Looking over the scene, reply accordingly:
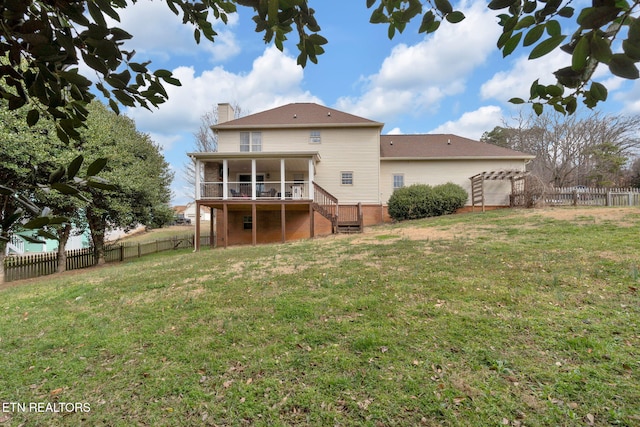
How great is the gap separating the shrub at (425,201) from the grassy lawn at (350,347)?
10017 millimetres

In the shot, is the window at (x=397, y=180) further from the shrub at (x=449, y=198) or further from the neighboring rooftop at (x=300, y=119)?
the neighboring rooftop at (x=300, y=119)

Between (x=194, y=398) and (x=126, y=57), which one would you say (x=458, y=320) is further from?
(x=126, y=57)

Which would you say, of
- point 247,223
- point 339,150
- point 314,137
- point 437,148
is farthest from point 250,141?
point 437,148

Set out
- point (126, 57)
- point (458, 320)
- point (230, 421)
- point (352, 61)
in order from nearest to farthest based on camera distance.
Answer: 1. point (126, 57)
2. point (230, 421)
3. point (352, 61)
4. point (458, 320)

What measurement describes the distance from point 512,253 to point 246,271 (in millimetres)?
5982

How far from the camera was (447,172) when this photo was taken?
742 inches

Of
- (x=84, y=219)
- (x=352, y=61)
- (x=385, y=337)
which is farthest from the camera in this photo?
(x=84, y=219)

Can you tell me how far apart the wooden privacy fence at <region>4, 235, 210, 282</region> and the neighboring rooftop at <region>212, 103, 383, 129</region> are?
28.9ft

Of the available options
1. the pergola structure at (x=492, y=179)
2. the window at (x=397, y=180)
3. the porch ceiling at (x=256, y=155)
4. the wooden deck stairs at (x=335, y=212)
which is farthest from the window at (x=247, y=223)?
the pergola structure at (x=492, y=179)

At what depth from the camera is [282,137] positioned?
18.1 meters

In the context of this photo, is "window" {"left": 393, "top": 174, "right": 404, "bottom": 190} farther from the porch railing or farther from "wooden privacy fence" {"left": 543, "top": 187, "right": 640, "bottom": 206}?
"wooden privacy fence" {"left": 543, "top": 187, "right": 640, "bottom": 206}

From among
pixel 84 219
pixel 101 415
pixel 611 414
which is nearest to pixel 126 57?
pixel 101 415

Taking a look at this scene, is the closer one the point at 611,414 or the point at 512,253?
the point at 611,414

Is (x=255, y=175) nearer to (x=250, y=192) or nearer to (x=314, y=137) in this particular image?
(x=250, y=192)
